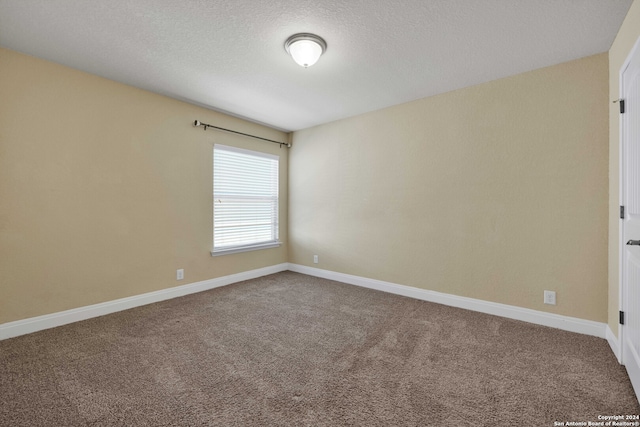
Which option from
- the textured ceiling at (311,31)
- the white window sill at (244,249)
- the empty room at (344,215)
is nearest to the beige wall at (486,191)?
the empty room at (344,215)

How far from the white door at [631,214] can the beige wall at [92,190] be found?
13.2 feet

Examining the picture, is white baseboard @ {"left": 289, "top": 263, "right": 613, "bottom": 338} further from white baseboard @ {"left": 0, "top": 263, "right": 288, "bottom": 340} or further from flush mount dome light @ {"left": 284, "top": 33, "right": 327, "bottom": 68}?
flush mount dome light @ {"left": 284, "top": 33, "right": 327, "bottom": 68}

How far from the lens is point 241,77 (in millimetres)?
2941

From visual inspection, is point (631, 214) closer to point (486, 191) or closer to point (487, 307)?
point (486, 191)

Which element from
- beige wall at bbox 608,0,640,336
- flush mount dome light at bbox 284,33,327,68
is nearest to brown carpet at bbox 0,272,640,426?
beige wall at bbox 608,0,640,336

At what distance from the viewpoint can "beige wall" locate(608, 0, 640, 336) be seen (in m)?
2.05

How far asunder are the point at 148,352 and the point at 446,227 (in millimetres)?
3130

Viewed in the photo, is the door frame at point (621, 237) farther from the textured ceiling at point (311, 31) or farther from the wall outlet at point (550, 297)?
the wall outlet at point (550, 297)

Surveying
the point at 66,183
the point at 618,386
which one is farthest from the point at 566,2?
the point at 66,183

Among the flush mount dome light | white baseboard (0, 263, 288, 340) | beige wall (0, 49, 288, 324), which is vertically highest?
the flush mount dome light

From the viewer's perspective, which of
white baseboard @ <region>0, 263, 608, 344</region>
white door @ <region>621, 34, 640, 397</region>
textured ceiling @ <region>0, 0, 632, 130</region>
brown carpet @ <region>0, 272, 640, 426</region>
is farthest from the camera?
white baseboard @ <region>0, 263, 608, 344</region>

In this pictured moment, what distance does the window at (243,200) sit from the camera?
13.3ft

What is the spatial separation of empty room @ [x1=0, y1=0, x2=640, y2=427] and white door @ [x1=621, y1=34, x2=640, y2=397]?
0.03 meters

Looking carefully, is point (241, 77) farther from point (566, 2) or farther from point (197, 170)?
point (566, 2)
